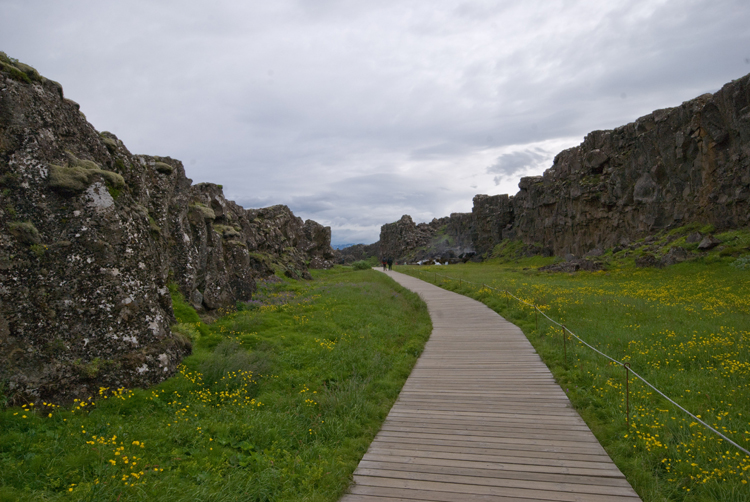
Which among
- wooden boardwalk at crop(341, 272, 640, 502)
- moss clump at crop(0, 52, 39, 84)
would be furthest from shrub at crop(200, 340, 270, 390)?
moss clump at crop(0, 52, 39, 84)

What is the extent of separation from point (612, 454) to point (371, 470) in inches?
159

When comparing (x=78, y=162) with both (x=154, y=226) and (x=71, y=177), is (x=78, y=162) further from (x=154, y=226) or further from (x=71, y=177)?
(x=154, y=226)

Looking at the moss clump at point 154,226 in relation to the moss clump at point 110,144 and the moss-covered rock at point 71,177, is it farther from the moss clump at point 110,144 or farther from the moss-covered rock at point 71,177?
the moss-covered rock at point 71,177

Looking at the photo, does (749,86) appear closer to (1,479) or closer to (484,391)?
(484,391)

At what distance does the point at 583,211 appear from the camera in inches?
2317

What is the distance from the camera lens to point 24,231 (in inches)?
282

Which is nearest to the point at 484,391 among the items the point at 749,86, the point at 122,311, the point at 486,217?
the point at 122,311

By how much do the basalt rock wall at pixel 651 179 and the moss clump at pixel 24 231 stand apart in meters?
44.1

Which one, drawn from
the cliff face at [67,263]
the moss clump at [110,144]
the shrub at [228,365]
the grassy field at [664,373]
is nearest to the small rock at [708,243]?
the grassy field at [664,373]

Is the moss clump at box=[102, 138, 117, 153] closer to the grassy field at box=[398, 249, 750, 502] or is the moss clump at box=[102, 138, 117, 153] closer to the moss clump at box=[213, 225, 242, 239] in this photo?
the moss clump at box=[213, 225, 242, 239]

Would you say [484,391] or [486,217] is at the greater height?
[486,217]

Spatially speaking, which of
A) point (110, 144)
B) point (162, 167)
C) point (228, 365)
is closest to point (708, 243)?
point (228, 365)

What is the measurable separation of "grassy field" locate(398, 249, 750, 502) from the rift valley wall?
17.1m

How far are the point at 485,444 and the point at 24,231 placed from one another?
9218 mm
